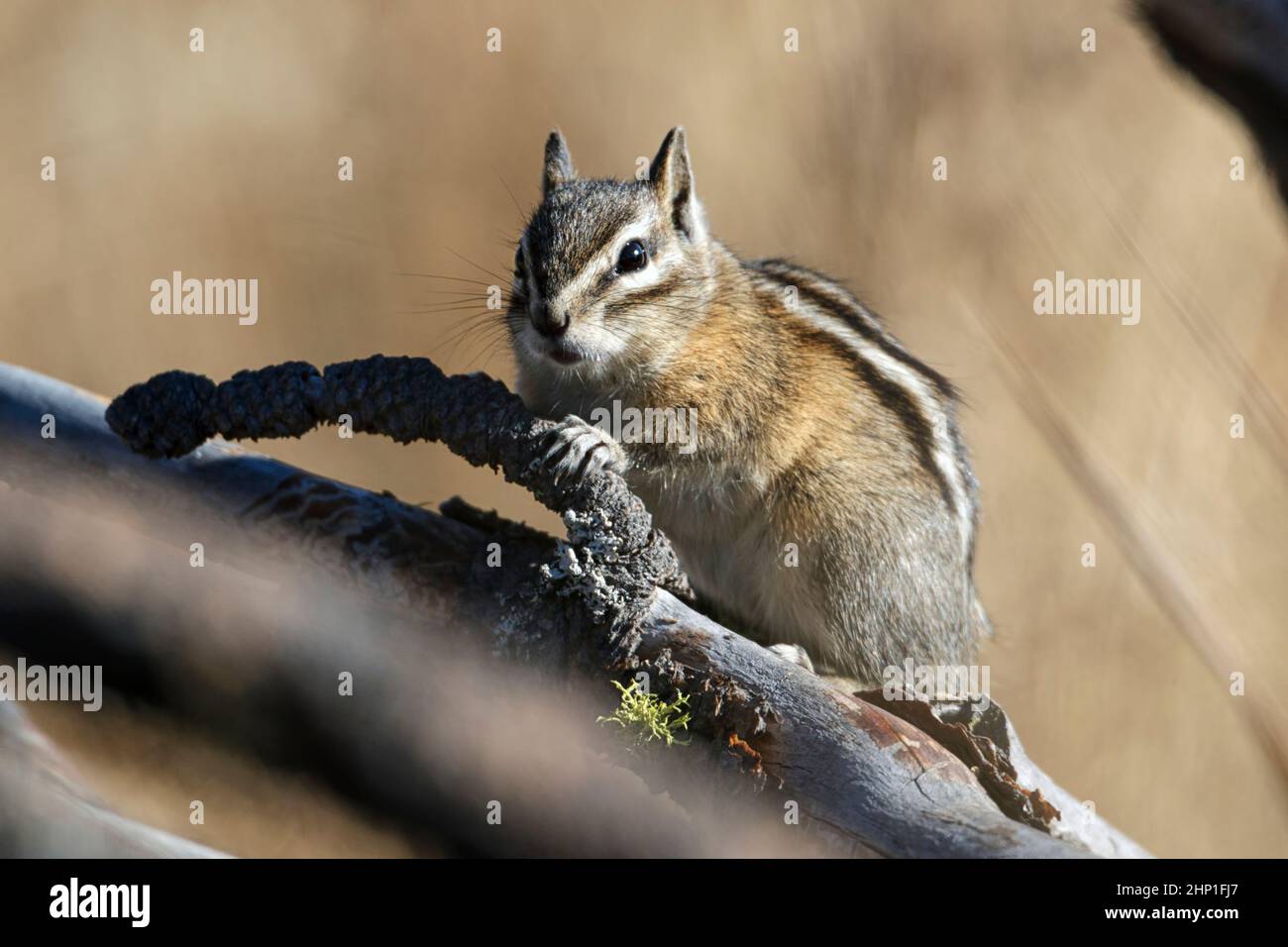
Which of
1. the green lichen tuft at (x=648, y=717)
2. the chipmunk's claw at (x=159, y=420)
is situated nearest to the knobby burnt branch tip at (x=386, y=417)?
the chipmunk's claw at (x=159, y=420)

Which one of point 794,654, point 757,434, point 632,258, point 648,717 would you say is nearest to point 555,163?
point 632,258

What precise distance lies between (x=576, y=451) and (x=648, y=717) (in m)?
0.65

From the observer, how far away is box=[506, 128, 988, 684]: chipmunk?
3.08 meters

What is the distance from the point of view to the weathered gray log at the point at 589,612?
1607 millimetres

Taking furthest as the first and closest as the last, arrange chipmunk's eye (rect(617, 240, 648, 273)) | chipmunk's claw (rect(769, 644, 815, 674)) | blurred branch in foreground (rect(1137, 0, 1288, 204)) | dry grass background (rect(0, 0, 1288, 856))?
dry grass background (rect(0, 0, 1288, 856))
chipmunk's eye (rect(617, 240, 648, 273))
chipmunk's claw (rect(769, 644, 815, 674))
blurred branch in foreground (rect(1137, 0, 1288, 204))

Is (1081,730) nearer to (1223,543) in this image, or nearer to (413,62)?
(1223,543)

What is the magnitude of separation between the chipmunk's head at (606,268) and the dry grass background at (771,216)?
3.33 feet

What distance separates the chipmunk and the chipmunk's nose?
0.04 metres

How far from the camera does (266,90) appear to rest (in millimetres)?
4500

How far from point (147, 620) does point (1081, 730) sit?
389cm

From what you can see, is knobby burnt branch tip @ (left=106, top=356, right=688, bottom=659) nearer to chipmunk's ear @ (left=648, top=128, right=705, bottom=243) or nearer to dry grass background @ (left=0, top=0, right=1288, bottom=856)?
Result: chipmunk's ear @ (left=648, top=128, right=705, bottom=243)

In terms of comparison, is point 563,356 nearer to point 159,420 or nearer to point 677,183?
point 677,183

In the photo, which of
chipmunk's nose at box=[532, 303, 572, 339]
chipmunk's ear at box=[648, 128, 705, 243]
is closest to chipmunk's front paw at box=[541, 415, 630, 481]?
chipmunk's nose at box=[532, 303, 572, 339]

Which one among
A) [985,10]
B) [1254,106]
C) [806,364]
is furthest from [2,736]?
[985,10]
